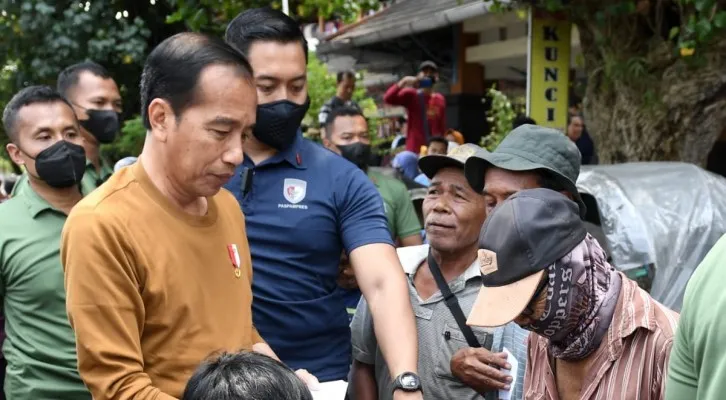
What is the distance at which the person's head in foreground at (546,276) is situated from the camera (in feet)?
6.44

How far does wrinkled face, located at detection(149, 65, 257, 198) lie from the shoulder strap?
118cm

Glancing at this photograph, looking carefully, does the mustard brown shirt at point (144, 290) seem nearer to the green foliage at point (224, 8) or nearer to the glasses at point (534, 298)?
the glasses at point (534, 298)

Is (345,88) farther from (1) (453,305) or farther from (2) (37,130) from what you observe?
(1) (453,305)

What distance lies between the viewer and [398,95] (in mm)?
10000

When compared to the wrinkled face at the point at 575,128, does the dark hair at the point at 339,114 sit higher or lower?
higher

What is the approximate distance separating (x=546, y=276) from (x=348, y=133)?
4.19m

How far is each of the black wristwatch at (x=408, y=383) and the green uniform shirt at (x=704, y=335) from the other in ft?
3.20

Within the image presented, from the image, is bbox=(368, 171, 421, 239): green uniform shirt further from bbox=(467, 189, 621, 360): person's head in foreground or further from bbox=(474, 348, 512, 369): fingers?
bbox=(467, 189, 621, 360): person's head in foreground

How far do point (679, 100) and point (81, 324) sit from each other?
528cm

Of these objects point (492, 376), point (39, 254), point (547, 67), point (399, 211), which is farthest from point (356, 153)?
point (492, 376)

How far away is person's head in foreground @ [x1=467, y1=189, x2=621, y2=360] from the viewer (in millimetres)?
1963

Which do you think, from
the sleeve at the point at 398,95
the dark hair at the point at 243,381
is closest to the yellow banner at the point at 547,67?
the sleeve at the point at 398,95

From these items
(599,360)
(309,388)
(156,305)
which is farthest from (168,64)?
(599,360)

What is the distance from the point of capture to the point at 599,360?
204cm
